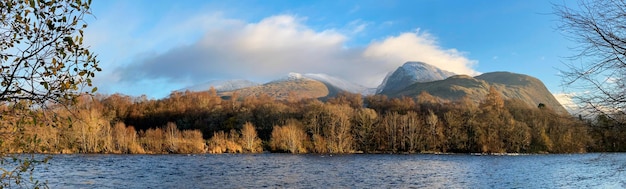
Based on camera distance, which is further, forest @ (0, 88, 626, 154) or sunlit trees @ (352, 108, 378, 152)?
sunlit trees @ (352, 108, 378, 152)

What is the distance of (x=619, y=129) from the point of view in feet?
32.3

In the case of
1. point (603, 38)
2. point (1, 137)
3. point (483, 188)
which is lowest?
point (483, 188)

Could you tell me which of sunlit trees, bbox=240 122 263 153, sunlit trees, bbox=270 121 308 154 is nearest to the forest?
sunlit trees, bbox=270 121 308 154

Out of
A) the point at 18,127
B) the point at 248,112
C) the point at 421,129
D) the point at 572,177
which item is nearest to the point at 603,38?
the point at 18,127

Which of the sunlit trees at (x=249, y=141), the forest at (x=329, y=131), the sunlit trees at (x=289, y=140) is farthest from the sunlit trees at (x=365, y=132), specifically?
the sunlit trees at (x=249, y=141)

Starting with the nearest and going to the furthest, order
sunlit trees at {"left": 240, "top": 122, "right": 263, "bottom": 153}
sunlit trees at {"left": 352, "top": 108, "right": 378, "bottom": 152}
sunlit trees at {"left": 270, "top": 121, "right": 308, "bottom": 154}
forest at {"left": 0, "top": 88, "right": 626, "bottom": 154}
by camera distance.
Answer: forest at {"left": 0, "top": 88, "right": 626, "bottom": 154}
sunlit trees at {"left": 270, "top": 121, "right": 308, "bottom": 154}
sunlit trees at {"left": 240, "top": 122, "right": 263, "bottom": 153}
sunlit trees at {"left": 352, "top": 108, "right": 378, "bottom": 152}

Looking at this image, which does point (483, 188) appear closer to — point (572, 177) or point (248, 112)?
point (572, 177)

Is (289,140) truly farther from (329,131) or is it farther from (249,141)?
(329,131)

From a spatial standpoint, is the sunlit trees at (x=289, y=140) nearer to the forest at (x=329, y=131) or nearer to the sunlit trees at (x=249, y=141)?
the forest at (x=329, y=131)

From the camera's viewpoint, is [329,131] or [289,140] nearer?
[289,140]

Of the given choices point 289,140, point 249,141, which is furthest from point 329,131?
point 249,141

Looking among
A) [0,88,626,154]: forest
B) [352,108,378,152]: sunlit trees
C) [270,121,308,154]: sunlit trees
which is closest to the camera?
[0,88,626,154]: forest

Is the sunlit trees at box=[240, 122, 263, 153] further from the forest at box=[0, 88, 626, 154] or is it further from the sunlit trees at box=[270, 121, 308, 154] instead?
the sunlit trees at box=[270, 121, 308, 154]

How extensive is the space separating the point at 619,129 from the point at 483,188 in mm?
29083
